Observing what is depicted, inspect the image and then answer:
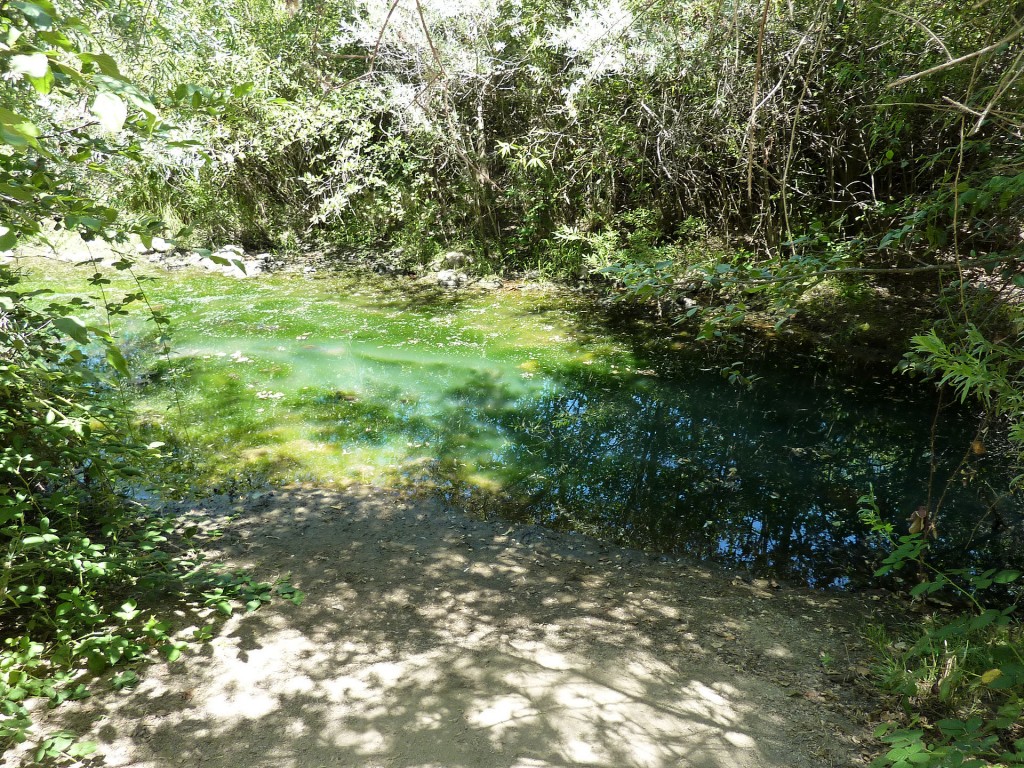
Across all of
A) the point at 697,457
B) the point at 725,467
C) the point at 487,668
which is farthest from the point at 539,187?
the point at 487,668

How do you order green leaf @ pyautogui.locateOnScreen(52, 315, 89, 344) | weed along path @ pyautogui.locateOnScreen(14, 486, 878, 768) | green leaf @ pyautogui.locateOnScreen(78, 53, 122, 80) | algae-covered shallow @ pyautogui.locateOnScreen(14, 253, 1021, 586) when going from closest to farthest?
green leaf @ pyautogui.locateOnScreen(78, 53, 122, 80), green leaf @ pyautogui.locateOnScreen(52, 315, 89, 344), weed along path @ pyautogui.locateOnScreen(14, 486, 878, 768), algae-covered shallow @ pyautogui.locateOnScreen(14, 253, 1021, 586)

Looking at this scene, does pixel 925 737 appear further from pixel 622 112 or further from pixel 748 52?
pixel 622 112

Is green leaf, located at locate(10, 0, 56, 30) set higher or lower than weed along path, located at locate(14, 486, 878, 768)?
higher

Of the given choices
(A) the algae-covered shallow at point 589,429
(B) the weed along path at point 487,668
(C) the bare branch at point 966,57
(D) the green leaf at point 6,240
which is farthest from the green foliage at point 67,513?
(C) the bare branch at point 966,57

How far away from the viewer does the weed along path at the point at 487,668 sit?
219 cm

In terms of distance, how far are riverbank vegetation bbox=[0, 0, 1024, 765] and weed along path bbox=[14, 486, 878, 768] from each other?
33 centimetres

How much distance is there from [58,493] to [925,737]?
12.0ft

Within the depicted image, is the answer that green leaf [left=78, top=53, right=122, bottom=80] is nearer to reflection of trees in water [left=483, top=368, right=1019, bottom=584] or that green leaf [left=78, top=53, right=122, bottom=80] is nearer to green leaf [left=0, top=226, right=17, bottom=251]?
green leaf [left=0, top=226, right=17, bottom=251]

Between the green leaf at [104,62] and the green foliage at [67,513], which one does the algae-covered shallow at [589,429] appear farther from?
the green leaf at [104,62]

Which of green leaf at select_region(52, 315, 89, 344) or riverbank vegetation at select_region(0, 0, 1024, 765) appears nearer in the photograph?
green leaf at select_region(52, 315, 89, 344)

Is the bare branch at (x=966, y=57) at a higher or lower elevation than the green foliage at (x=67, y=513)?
higher

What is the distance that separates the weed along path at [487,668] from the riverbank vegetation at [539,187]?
33 centimetres

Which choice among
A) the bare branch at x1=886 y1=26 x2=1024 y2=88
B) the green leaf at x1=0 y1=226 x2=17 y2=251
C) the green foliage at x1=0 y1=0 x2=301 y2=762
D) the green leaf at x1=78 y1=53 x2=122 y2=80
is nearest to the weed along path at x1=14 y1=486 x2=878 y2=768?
the green foliage at x1=0 y1=0 x2=301 y2=762

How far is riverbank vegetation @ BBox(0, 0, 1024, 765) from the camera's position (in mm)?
2213
